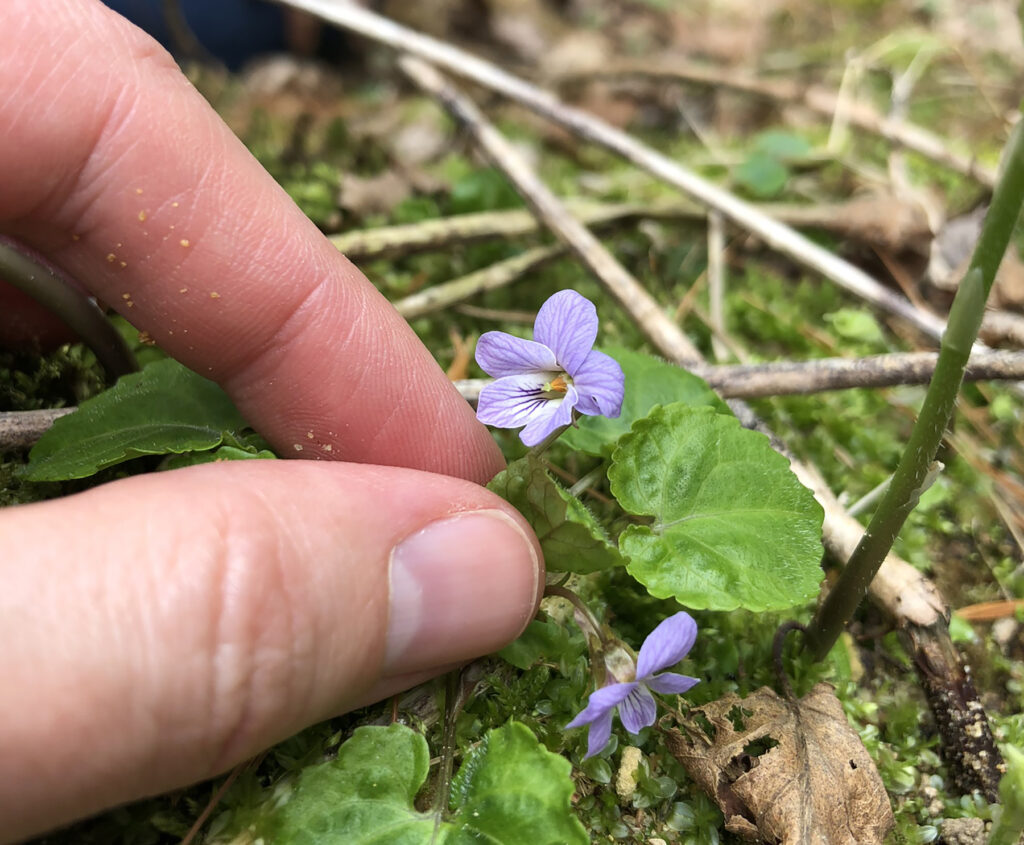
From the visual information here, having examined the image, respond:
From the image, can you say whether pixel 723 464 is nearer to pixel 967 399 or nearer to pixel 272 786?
pixel 272 786

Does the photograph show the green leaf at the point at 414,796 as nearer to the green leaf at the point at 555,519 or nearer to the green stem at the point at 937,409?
the green leaf at the point at 555,519

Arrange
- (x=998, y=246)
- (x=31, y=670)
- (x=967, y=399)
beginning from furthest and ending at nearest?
(x=967, y=399)
(x=998, y=246)
(x=31, y=670)

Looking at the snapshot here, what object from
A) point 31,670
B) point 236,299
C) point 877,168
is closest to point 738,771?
point 31,670

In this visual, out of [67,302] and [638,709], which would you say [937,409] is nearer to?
[638,709]

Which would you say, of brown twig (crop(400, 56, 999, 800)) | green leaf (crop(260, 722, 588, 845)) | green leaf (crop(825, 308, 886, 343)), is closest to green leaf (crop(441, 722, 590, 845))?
green leaf (crop(260, 722, 588, 845))

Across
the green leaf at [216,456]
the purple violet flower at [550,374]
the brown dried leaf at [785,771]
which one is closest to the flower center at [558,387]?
the purple violet flower at [550,374]

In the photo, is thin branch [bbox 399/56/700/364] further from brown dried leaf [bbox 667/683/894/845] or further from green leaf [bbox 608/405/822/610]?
brown dried leaf [bbox 667/683/894/845]
